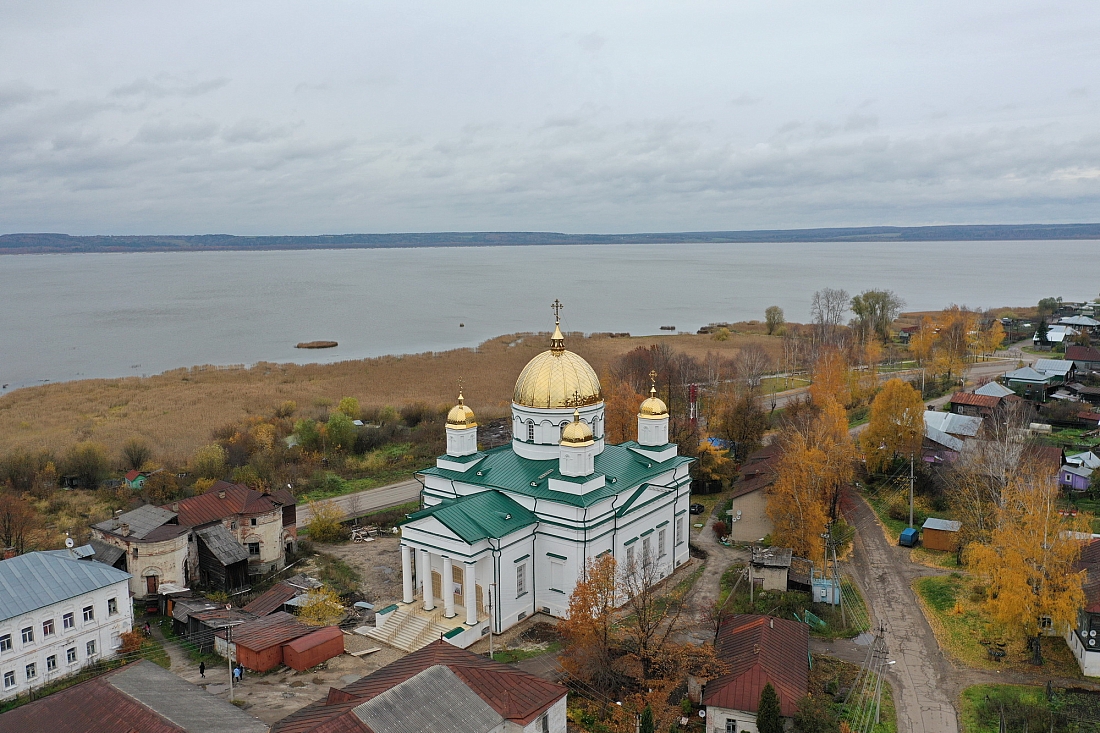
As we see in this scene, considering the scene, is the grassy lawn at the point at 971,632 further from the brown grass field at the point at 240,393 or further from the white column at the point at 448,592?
the brown grass field at the point at 240,393

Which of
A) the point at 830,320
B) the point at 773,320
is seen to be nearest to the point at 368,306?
the point at 773,320

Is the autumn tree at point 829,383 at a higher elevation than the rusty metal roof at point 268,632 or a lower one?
higher

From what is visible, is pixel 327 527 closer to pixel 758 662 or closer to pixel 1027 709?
pixel 758 662

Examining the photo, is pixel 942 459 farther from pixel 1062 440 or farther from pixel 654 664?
pixel 654 664

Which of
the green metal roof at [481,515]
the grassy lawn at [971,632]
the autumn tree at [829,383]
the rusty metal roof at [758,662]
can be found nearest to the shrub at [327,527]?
the green metal roof at [481,515]

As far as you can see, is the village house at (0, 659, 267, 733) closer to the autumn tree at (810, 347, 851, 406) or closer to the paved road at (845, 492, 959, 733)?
the paved road at (845, 492, 959, 733)

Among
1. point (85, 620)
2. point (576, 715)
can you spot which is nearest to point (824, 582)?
point (576, 715)
